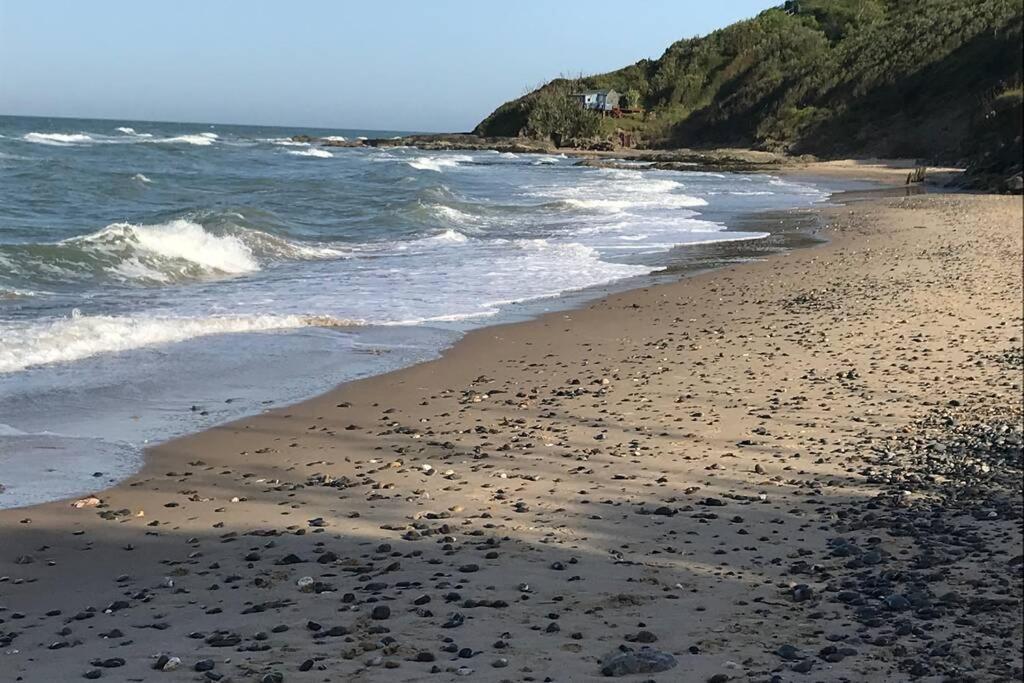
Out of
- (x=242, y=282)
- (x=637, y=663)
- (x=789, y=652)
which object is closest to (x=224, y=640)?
(x=637, y=663)

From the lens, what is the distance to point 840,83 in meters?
68.4

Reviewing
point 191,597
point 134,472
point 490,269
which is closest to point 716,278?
point 490,269

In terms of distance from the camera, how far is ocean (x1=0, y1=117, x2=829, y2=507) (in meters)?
7.27

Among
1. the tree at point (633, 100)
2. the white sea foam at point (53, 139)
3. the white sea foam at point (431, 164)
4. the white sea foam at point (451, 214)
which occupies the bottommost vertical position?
the white sea foam at point (451, 214)

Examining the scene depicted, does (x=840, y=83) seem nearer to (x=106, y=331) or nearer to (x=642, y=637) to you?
(x=106, y=331)

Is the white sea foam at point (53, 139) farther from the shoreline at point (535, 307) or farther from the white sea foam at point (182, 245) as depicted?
the shoreline at point (535, 307)

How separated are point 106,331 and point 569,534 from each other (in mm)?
6227

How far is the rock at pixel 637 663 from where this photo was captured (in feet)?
10.7

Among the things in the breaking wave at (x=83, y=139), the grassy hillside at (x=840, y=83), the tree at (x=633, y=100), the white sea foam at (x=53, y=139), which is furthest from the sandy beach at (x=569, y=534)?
the tree at (x=633, y=100)

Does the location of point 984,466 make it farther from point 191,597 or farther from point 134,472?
point 134,472

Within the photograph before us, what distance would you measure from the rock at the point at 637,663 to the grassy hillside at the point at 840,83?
33087 mm

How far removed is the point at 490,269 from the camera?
15.5 m

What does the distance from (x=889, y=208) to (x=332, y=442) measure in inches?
883

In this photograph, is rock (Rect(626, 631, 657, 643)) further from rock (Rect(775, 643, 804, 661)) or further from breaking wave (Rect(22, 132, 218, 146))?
breaking wave (Rect(22, 132, 218, 146))
